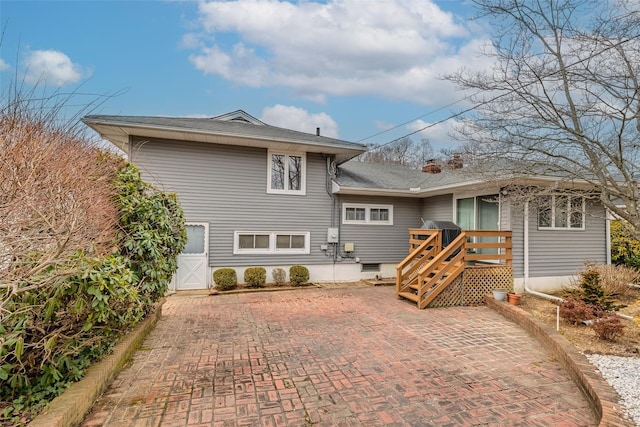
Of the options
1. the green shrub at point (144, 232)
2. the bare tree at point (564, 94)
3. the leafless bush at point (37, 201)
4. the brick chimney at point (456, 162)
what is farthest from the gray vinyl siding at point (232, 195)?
the leafless bush at point (37, 201)

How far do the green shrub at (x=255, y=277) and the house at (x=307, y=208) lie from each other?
1.13ft

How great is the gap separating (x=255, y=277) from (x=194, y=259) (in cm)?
171

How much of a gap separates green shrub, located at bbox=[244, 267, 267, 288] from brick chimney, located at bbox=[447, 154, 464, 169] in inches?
224

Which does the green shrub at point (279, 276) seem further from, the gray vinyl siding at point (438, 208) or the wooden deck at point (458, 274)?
the gray vinyl siding at point (438, 208)

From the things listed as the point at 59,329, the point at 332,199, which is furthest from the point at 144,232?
the point at 332,199

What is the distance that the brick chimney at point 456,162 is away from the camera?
693cm

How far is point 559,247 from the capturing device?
809cm

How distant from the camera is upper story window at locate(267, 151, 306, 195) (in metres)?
9.04

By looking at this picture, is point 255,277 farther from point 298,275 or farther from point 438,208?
point 438,208

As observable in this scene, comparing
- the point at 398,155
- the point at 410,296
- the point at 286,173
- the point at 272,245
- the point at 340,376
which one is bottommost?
the point at 340,376

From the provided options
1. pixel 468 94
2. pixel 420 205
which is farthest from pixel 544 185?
pixel 420 205

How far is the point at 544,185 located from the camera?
680 centimetres

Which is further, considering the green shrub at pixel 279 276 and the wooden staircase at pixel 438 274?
the green shrub at pixel 279 276

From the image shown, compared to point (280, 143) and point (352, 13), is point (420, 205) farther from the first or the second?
point (352, 13)
